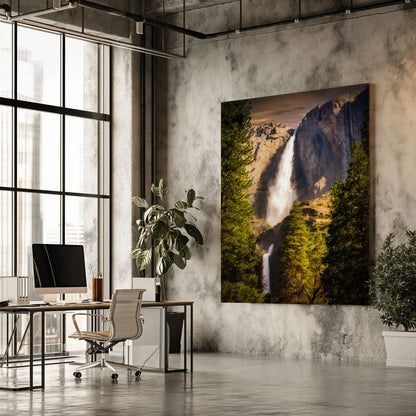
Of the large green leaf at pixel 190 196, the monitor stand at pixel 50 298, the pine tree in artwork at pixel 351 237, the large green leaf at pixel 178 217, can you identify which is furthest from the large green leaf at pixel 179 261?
the monitor stand at pixel 50 298

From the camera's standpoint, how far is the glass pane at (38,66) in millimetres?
12734

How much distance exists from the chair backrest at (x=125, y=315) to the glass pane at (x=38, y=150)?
3.75 metres

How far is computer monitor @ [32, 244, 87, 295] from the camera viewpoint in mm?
9875

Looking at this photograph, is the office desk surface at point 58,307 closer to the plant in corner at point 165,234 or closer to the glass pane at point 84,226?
the plant in corner at point 165,234

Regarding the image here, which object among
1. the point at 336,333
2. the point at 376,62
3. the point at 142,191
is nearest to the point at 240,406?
the point at 336,333

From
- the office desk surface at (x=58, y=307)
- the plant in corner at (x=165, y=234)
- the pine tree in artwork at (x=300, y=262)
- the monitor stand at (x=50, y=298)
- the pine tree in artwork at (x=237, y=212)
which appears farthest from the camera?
the plant in corner at (x=165, y=234)

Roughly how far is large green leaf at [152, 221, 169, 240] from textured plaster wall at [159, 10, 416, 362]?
2.64 feet

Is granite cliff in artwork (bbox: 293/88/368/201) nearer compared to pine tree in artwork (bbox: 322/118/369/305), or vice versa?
pine tree in artwork (bbox: 322/118/369/305)

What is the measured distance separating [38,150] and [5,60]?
137cm

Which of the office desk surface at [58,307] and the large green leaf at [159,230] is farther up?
the large green leaf at [159,230]

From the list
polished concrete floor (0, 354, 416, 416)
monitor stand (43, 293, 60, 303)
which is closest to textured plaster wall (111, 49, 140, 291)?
polished concrete floor (0, 354, 416, 416)

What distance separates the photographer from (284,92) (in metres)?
12.8

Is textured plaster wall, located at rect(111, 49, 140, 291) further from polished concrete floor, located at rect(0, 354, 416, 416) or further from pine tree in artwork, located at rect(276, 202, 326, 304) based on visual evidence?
polished concrete floor, located at rect(0, 354, 416, 416)

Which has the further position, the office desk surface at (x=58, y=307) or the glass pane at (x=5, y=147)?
the glass pane at (x=5, y=147)
